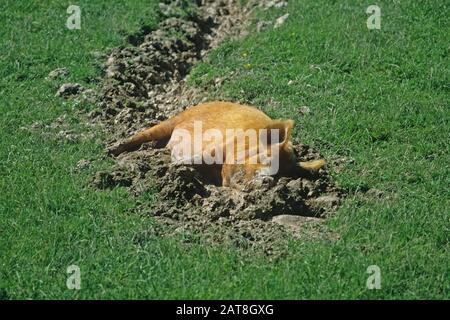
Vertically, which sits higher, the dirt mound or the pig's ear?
the pig's ear

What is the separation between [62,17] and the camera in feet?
36.7

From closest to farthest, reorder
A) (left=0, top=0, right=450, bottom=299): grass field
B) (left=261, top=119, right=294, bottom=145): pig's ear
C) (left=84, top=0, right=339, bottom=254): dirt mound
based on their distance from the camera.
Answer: (left=0, top=0, right=450, bottom=299): grass field, (left=84, top=0, right=339, bottom=254): dirt mound, (left=261, top=119, right=294, bottom=145): pig's ear

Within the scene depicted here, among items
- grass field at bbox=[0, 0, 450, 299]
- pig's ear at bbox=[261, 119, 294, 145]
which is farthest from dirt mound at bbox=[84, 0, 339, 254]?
pig's ear at bbox=[261, 119, 294, 145]

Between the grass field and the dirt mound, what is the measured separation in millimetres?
189

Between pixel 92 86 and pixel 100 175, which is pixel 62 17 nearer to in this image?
pixel 92 86

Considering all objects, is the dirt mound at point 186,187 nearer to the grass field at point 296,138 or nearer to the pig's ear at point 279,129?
the grass field at point 296,138

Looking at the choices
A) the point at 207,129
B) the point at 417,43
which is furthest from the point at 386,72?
the point at 207,129

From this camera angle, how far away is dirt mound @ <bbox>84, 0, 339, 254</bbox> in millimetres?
6793

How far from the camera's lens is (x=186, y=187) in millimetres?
7242

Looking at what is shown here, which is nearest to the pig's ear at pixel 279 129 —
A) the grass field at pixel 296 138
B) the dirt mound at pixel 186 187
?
the dirt mound at pixel 186 187

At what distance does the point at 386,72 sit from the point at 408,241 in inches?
133

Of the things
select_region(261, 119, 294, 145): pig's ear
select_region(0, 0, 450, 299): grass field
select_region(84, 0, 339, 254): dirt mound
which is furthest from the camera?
select_region(261, 119, 294, 145): pig's ear

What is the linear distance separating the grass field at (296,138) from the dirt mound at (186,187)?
189 mm

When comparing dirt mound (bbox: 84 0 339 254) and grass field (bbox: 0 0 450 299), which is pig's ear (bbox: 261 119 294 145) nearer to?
dirt mound (bbox: 84 0 339 254)
